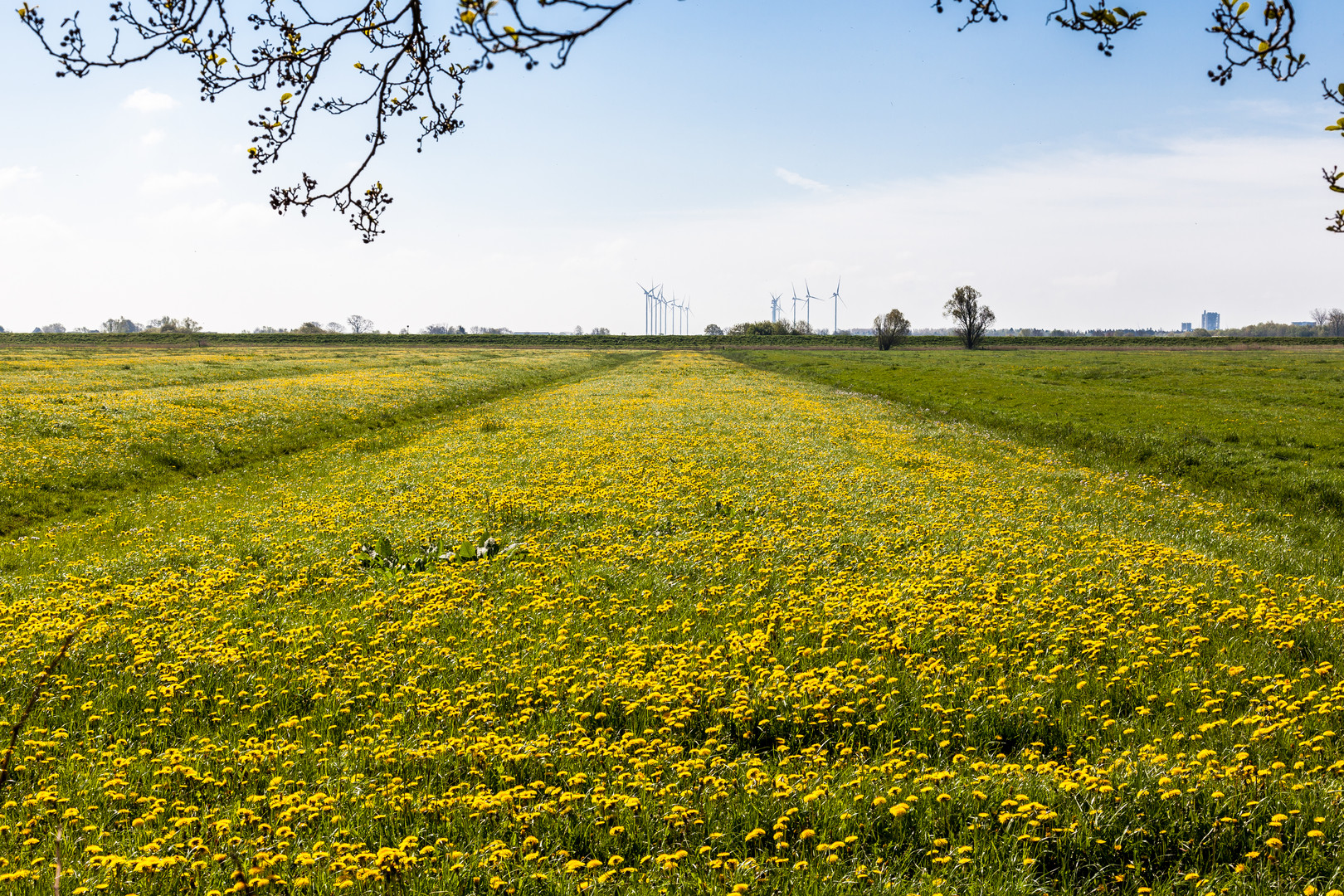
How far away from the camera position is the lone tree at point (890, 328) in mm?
125125

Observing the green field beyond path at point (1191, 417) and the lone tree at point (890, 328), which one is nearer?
the green field beyond path at point (1191, 417)

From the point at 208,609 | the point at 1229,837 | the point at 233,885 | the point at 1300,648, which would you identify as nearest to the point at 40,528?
the point at 208,609

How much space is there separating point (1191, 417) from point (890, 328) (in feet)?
321

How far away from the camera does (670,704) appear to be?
315 inches

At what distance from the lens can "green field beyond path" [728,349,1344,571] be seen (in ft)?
65.0

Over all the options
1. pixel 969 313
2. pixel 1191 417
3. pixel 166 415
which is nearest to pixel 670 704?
pixel 166 415

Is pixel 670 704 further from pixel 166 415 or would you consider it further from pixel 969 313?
pixel 969 313

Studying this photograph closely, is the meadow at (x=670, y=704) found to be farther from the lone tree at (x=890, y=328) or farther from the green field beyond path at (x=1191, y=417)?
the lone tree at (x=890, y=328)

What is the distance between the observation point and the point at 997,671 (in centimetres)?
876

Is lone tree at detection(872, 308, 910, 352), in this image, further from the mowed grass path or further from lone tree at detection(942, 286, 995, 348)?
the mowed grass path

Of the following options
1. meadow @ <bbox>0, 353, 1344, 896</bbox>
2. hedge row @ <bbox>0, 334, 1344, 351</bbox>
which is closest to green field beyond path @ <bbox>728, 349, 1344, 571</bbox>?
meadow @ <bbox>0, 353, 1344, 896</bbox>

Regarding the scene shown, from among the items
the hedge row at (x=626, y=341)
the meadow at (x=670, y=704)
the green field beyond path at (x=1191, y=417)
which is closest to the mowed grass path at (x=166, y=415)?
the meadow at (x=670, y=704)

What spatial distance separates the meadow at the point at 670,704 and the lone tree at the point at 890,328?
113 metres

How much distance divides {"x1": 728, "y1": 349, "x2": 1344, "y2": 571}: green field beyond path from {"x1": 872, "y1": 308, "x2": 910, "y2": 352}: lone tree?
184 feet
